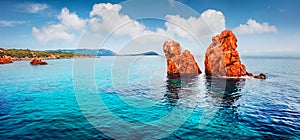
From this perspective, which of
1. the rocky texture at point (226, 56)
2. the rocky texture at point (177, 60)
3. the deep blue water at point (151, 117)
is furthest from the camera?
the rocky texture at point (177, 60)

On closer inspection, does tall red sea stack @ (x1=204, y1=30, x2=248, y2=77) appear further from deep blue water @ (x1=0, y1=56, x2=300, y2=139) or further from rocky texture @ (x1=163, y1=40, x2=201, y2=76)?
deep blue water @ (x1=0, y1=56, x2=300, y2=139)

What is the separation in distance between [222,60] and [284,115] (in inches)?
1874

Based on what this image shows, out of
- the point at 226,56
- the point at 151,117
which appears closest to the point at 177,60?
the point at 226,56

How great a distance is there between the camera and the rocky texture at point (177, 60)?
8406cm

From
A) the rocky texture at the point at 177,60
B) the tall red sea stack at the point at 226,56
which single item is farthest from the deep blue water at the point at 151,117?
the rocky texture at the point at 177,60

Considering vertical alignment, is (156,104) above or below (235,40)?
below

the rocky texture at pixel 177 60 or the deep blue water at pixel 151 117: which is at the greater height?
the rocky texture at pixel 177 60

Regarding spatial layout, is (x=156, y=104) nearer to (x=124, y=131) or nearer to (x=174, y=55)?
(x=124, y=131)

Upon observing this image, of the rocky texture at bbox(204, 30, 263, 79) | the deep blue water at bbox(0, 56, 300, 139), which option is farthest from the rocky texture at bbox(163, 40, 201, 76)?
the deep blue water at bbox(0, 56, 300, 139)

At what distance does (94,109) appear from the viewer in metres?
31.6

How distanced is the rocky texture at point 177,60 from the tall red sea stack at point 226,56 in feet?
31.0

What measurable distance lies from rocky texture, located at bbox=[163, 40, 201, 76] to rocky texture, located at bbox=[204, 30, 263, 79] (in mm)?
9435

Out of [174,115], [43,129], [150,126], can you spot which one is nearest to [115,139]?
[150,126]

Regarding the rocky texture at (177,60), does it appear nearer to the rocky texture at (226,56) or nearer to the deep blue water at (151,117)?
the rocky texture at (226,56)
